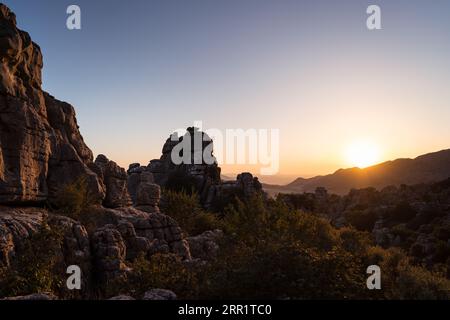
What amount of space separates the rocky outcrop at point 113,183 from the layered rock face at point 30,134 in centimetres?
168

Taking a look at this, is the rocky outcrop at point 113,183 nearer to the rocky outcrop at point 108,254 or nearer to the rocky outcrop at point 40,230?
the rocky outcrop at point 40,230

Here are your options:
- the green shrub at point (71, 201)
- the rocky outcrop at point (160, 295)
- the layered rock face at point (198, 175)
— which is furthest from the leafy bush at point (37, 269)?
the layered rock face at point (198, 175)

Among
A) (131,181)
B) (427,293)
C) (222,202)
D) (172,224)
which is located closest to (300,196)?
(222,202)

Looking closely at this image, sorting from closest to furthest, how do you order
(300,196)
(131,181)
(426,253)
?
1. (426,253)
2. (131,181)
3. (300,196)

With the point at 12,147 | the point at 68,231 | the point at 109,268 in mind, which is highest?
the point at 12,147

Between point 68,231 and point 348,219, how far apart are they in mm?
67173

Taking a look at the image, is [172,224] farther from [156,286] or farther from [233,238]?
[156,286]

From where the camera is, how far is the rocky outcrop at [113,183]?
133ft

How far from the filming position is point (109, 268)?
23.3m

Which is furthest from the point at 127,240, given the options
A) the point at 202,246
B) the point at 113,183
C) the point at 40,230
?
the point at 113,183

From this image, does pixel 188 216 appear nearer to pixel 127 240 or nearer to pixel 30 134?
pixel 127 240

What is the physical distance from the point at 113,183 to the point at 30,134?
12.3 metres

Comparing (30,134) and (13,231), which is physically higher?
(30,134)

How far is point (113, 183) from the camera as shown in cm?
4200
